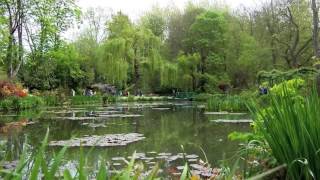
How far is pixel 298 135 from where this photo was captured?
2.61 metres

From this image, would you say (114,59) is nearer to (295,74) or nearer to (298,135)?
(295,74)

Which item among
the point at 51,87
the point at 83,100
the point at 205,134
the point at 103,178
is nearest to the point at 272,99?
the point at 103,178

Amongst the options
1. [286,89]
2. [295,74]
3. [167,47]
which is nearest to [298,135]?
[286,89]

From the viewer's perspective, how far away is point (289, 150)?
2.65 m

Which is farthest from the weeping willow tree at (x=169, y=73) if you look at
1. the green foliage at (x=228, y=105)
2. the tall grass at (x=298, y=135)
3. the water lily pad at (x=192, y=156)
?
the tall grass at (x=298, y=135)

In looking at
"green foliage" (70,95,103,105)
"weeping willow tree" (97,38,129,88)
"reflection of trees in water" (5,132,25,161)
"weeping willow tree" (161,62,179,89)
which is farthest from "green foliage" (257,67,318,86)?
"weeping willow tree" (161,62,179,89)

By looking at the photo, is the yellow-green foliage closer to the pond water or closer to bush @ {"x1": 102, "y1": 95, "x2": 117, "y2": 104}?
the pond water

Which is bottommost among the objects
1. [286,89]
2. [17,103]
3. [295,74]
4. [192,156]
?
[192,156]

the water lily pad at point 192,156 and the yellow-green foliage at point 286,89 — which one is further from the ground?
the yellow-green foliage at point 286,89

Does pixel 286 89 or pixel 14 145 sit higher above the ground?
pixel 286 89

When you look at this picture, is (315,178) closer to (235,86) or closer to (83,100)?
(83,100)

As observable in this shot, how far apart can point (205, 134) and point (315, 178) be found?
990 cm

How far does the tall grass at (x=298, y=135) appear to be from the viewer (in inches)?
102

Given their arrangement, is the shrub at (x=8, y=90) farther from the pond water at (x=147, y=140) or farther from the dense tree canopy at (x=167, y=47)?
the pond water at (x=147, y=140)
